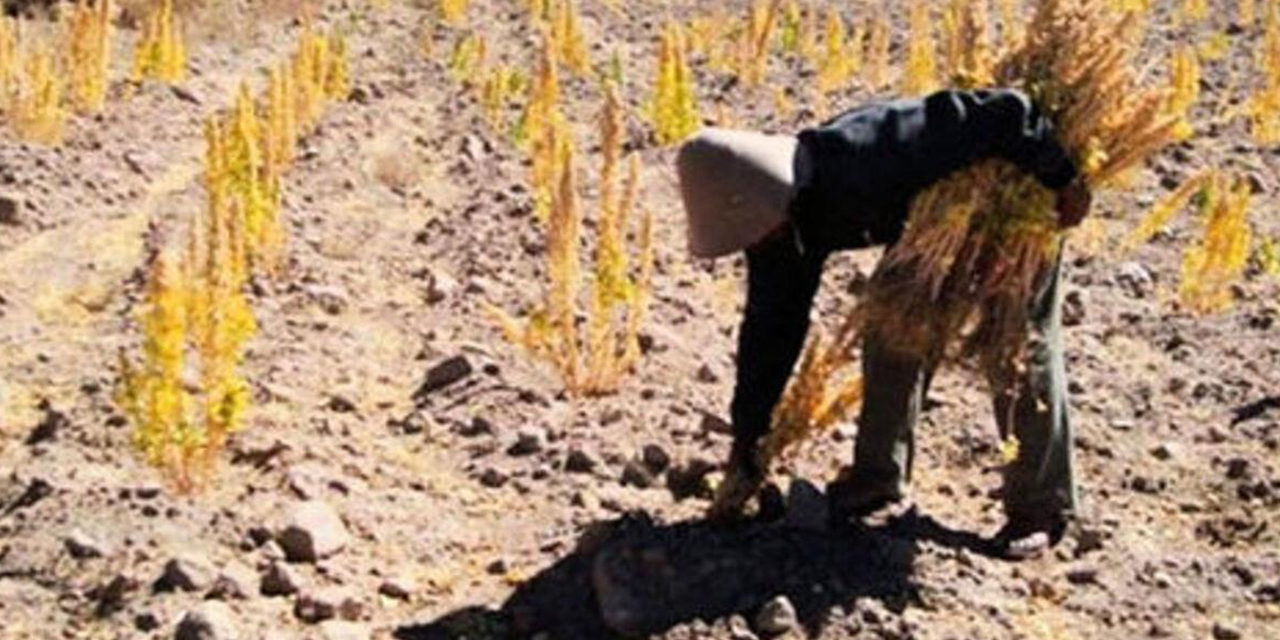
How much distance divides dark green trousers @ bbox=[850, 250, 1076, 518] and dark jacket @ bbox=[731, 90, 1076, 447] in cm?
29

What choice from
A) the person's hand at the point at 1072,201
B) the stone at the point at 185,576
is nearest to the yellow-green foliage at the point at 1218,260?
the person's hand at the point at 1072,201

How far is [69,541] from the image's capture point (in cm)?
384

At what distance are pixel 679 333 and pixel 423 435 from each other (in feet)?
3.99

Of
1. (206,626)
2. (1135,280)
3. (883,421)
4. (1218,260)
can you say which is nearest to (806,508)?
(883,421)

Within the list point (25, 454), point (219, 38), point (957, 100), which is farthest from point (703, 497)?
point (219, 38)

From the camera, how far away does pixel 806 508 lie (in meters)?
3.93

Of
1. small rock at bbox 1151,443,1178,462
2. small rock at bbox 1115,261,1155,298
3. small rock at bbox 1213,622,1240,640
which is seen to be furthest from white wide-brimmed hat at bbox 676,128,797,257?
small rock at bbox 1115,261,1155,298

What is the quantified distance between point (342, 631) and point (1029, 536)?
167 centimetres

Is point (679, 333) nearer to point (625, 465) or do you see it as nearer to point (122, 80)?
point (625, 465)

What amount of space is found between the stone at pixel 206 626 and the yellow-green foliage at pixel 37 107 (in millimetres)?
4534

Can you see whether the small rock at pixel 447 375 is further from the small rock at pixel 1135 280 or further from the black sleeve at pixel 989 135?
the small rock at pixel 1135 280

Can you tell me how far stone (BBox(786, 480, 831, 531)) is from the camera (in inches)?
154

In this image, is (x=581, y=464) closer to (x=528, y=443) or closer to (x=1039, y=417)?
(x=528, y=443)

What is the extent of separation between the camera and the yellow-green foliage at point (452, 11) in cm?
1195
